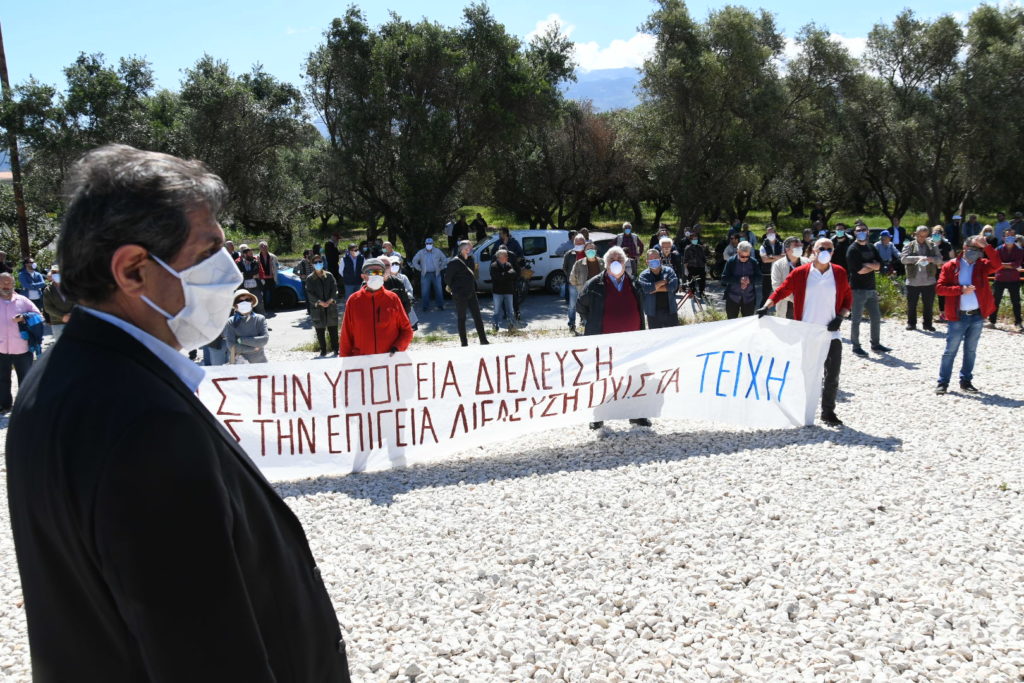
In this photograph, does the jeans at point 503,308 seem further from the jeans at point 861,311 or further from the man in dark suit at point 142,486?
the man in dark suit at point 142,486

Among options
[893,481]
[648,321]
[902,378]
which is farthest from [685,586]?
[902,378]

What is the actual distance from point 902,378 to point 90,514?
11925mm

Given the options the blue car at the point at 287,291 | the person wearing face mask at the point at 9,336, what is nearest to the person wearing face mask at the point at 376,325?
the person wearing face mask at the point at 9,336

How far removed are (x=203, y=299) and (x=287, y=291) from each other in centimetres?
2048

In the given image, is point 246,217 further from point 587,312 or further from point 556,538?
point 556,538

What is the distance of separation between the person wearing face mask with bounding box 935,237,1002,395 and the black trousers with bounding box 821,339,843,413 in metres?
2.18

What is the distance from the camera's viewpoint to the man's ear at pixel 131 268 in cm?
161

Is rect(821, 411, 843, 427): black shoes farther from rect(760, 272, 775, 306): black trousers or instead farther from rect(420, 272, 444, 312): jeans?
rect(420, 272, 444, 312): jeans

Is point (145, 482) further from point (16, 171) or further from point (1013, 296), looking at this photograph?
point (16, 171)

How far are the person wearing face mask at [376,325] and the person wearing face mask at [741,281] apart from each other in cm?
693

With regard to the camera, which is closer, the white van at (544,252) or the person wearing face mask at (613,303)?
the person wearing face mask at (613,303)

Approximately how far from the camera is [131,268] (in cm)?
163

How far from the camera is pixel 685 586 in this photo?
528cm

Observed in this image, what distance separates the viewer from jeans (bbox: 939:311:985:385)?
10320 millimetres
